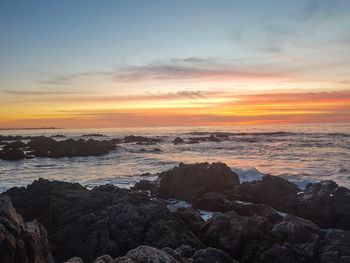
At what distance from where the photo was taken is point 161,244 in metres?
10.2

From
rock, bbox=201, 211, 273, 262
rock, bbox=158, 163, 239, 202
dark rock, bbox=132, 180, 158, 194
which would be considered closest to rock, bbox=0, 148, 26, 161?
dark rock, bbox=132, 180, 158, 194

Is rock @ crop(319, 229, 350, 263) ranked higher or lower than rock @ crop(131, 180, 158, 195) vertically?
higher

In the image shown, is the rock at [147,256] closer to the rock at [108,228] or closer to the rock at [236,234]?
the rock at [108,228]

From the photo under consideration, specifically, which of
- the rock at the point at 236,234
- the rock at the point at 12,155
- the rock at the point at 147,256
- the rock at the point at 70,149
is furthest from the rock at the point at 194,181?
the rock at the point at 70,149

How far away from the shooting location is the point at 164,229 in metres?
10.8

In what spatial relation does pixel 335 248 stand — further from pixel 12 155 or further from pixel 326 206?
pixel 12 155

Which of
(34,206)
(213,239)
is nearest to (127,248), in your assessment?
(213,239)

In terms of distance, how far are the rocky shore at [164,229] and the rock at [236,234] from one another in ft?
0.09

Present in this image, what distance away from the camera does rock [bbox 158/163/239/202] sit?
777 inches

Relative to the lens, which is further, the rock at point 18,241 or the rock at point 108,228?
the rock at point 108,228

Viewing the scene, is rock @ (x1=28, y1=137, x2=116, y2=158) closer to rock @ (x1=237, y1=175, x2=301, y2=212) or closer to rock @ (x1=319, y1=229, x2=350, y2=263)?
rock @ (x1=237, y1=175, x2=301, y2=212)

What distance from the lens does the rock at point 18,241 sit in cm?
624

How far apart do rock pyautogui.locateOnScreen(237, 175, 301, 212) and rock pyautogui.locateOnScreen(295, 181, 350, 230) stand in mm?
1039

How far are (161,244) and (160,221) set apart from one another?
1020 mm
